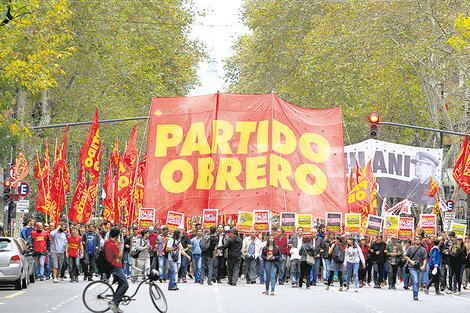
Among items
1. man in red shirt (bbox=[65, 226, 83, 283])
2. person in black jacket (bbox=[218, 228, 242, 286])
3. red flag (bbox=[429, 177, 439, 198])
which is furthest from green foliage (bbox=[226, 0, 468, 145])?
man in red shirt (bbox=[65, 226, 83, 283])

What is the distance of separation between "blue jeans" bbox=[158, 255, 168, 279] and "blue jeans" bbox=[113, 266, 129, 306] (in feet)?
31.8

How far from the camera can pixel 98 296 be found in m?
15.8

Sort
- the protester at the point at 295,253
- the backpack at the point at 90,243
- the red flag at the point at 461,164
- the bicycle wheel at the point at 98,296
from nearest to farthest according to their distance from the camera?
the bicycle wheel at the point at 98,296
the backpack at the point at 90,243
the protester at the point at 295,253
the red flag at the point at 461,164

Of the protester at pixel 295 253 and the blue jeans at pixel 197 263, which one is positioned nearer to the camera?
the blue jeans at pixel 197 263

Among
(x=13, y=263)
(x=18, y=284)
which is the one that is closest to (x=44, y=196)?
(x=18, y=284)

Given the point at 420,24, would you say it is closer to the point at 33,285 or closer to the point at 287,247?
the point at 287,247

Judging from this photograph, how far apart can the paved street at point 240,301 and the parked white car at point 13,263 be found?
12.3 inches

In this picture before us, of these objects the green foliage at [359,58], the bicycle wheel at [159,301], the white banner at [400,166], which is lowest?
the bicycle wheel at [159,301]

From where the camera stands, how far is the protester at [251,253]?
91.3ft

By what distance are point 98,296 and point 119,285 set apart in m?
0.41

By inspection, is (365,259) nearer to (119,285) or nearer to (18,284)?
(18,284)

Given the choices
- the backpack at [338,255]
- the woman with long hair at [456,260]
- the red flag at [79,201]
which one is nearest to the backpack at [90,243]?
the red flag at [79,201]

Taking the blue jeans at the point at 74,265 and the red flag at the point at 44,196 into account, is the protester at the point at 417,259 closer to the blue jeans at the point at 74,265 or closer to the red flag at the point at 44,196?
the blue jeans at the point at 74,265

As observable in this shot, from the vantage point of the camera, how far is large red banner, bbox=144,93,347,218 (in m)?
20.2
